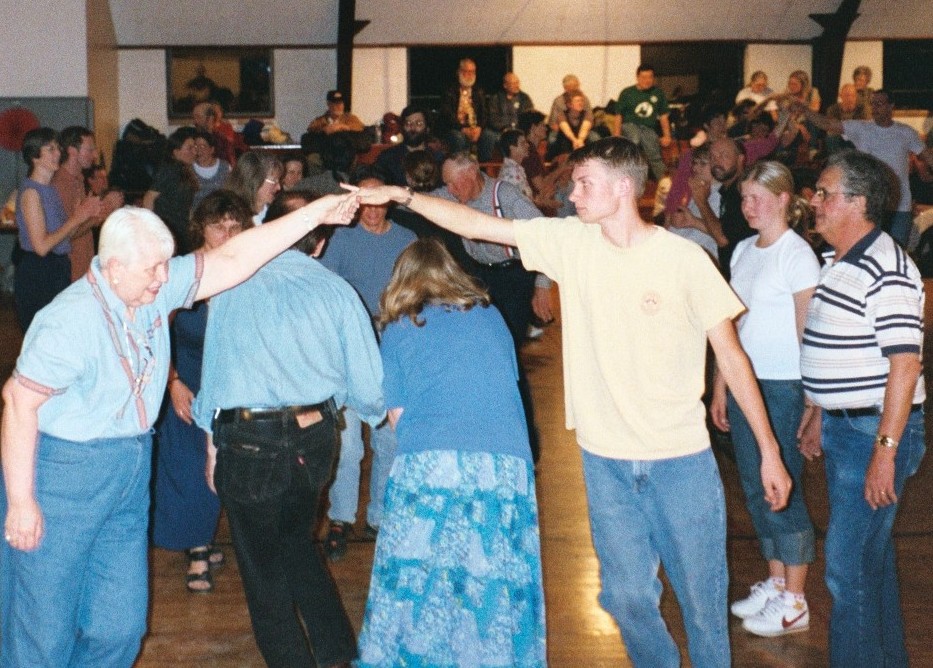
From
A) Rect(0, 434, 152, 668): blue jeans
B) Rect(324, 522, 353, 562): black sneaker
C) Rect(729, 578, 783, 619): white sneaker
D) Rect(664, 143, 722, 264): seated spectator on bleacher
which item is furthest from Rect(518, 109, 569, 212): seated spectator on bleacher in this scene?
Rect(0, 434, 152, 668): blue jeans

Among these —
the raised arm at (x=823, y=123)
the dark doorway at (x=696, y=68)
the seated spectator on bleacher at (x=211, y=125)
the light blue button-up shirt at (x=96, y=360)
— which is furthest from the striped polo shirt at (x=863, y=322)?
the dark doorway at (x=696, y=68)

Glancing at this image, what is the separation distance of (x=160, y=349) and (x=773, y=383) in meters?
2.05

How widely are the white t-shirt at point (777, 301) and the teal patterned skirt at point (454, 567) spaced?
1136 mm

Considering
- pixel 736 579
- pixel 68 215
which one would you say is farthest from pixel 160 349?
pixel 68 215

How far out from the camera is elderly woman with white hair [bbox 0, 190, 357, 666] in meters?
2.93

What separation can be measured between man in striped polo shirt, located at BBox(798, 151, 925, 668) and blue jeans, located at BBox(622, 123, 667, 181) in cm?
1028

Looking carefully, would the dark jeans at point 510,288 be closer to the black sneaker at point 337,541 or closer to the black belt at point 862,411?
the black sneaker at point 337,541

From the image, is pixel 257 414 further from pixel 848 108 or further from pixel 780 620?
pixel 848 108

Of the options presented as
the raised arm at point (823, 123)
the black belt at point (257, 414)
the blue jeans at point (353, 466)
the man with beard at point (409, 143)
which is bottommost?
the blue jeans at point (353, 466)

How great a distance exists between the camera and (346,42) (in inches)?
601

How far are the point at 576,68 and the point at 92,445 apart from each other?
13636 mm

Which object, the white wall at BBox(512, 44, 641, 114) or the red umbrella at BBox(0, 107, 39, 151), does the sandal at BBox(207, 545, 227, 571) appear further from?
the white wall at BBox(512, 44, 641, 114)

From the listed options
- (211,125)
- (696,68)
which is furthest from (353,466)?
(696,68)

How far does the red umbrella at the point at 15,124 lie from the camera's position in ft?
43.4
